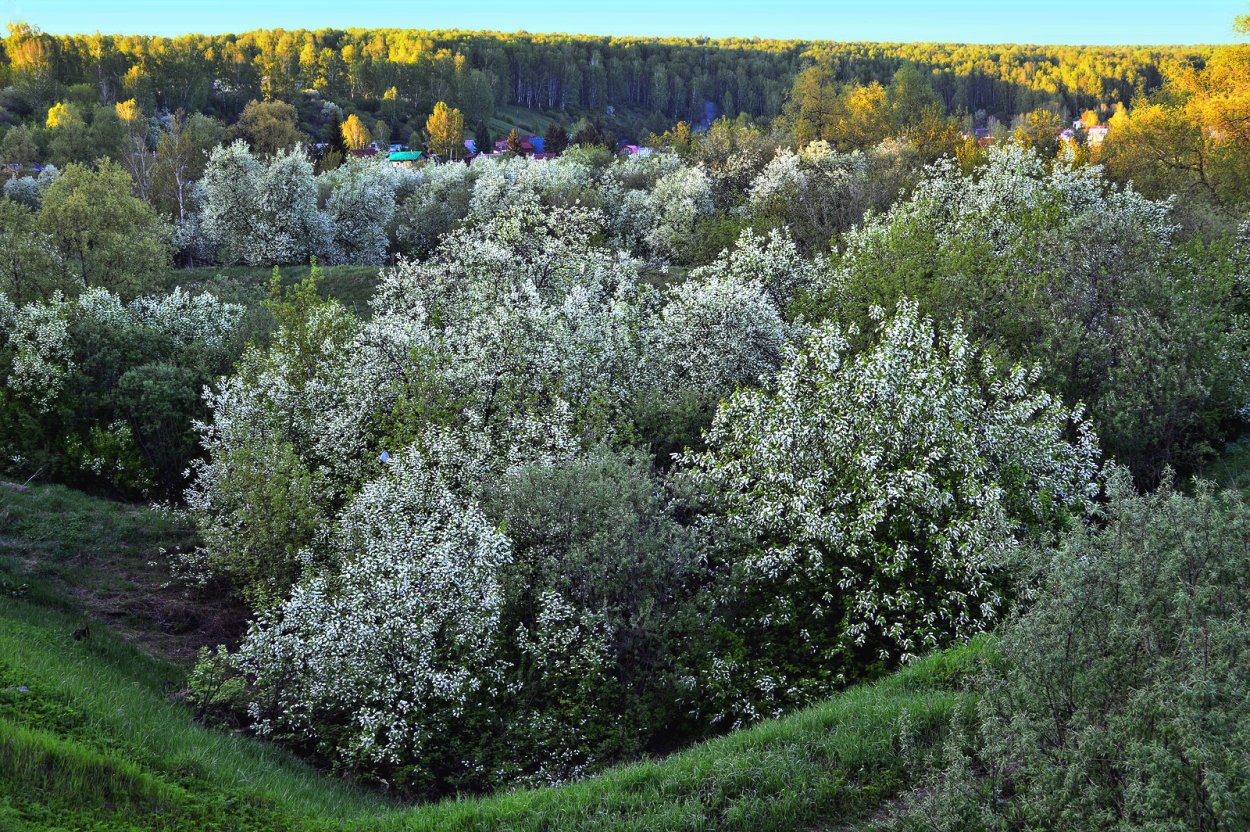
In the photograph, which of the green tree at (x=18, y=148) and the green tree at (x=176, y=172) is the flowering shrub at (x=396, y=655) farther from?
the green tree at (x=18, y=148)

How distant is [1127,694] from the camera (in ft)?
30.5

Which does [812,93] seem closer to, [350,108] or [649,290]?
[649,290]

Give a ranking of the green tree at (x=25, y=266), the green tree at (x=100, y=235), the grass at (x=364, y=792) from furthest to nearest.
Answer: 1. the green tree at (x=100, y=235)
2. the green tree at (x=25, y=266)
3. the grass at (x=364, y=792)

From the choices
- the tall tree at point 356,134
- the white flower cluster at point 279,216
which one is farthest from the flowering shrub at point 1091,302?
the tall tree at point 356,134

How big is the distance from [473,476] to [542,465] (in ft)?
9.26

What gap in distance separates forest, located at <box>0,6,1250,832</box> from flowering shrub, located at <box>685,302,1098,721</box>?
115 mm

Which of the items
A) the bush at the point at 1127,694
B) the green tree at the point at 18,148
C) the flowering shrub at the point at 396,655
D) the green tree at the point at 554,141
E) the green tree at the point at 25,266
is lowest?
the flowering shrub at the point at 396,655

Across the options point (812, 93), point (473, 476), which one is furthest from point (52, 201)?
point (812, 93)

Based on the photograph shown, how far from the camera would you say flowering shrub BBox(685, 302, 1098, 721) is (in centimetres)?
1636

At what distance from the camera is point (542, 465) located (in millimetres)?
19375

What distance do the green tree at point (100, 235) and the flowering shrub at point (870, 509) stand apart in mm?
38836

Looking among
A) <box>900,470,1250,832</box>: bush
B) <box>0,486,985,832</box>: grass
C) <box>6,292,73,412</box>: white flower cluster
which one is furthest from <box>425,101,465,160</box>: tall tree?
<box>900,470,1250,832</box>: bush

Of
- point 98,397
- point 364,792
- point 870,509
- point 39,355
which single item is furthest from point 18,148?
point 870,509

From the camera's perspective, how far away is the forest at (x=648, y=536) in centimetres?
1034
